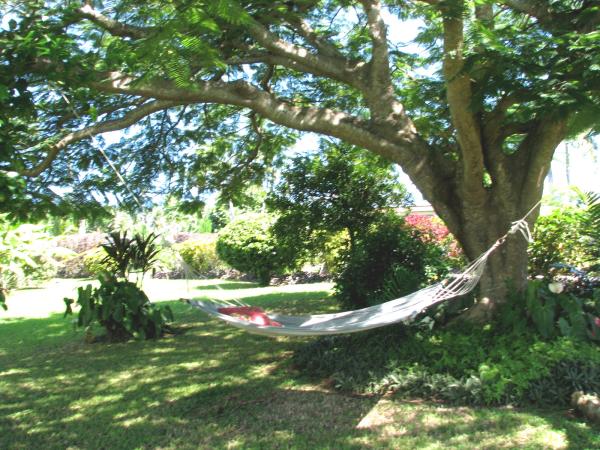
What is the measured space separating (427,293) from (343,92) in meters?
4.39

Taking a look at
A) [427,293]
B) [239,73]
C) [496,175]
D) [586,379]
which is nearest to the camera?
[586,379]

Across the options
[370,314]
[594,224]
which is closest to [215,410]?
[370,314]

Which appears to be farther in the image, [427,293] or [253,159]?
[253,159]

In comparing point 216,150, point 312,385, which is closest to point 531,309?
point 312,385

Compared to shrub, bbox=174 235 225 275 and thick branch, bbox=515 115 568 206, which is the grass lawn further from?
shrub, bbox=174 235 225 275

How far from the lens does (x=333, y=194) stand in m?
8.32

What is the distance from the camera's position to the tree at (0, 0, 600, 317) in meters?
4.08

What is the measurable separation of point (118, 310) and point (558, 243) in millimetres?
6224

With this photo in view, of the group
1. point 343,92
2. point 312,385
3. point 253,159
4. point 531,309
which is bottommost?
point 312,385

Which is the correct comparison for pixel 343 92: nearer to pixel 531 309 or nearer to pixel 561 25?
pixel 561 25

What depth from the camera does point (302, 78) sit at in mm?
8422

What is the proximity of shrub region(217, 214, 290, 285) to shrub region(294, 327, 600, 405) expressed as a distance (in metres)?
8.58

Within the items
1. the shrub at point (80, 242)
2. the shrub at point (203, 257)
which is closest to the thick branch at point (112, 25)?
the shrub at point (203, 257)

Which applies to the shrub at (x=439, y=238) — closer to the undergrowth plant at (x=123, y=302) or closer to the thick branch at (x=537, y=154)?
the thick branch at (x=537, y=154)
